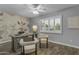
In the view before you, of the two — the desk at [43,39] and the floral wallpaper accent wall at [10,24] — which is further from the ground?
the floral wallpaper accent wall at [10,24]

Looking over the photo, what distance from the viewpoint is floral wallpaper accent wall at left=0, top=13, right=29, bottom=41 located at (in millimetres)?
1919

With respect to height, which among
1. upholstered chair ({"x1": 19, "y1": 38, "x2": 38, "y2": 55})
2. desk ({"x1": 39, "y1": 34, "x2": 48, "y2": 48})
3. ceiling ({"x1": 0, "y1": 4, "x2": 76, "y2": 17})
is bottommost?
upholstered chair ({"x1": 19, "y1": 38, "x2": 38, "y2": 55})

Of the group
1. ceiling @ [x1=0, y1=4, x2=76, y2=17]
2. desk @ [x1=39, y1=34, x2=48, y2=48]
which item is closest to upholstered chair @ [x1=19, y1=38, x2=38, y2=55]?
desk @ [x1=39, y1=34, x2=48, y2=48]

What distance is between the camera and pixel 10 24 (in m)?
1.95

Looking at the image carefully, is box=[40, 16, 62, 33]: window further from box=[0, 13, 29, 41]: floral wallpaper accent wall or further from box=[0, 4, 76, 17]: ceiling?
box=[0, 13, 29, 41]: floral wallpaper accent wall

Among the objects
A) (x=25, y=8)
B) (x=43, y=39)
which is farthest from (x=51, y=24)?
(x=25, y=8)

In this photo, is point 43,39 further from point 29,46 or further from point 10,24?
point 10,24

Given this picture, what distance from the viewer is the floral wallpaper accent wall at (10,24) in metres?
1.92

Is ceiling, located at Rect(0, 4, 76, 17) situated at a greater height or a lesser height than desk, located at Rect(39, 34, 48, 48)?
greater

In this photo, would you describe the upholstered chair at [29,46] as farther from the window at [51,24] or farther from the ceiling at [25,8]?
the ceiling at [25,8]

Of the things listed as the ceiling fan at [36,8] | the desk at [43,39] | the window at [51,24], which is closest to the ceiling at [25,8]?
the ceiling fan at [36,8]

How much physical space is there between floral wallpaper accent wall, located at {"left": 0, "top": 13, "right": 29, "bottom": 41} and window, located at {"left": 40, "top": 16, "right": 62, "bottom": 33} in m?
0.32

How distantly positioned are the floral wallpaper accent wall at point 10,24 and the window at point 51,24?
12.7 inches
